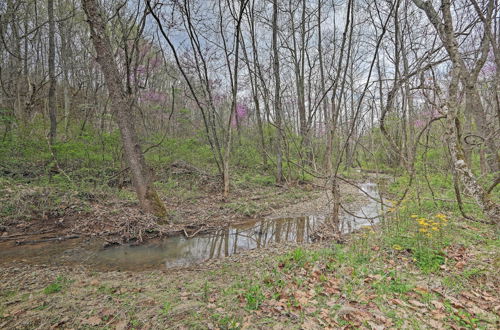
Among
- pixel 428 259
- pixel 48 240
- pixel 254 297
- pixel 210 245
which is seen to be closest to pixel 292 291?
pixel 254 297

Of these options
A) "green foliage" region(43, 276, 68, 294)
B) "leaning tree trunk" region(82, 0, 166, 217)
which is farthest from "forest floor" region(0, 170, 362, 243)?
"green foliage" region(43, 276, 68, 294)

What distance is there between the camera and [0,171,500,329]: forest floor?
7.44 feet

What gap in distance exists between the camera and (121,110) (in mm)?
5176

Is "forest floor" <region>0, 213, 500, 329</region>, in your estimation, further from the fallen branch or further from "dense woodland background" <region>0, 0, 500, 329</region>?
the fallen branch

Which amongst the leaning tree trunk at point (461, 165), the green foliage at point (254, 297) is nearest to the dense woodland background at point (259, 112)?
the leaning tree trunk at point (461, 165)

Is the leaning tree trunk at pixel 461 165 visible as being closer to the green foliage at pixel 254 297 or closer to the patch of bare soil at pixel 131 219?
the green foliage at pixel 254 297

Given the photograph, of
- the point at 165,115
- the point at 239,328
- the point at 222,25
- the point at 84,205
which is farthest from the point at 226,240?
the point at 165,115

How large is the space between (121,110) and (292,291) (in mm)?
4953

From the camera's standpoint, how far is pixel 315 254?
374 centimetres

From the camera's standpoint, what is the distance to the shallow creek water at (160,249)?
412cm

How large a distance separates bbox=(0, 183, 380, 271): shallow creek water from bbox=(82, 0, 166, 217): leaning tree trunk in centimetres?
111

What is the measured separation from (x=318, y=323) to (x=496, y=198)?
6100mm

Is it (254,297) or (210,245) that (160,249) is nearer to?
(210,245)

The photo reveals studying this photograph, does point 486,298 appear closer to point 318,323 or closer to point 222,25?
point 318,323
